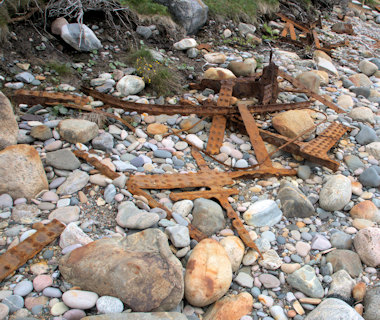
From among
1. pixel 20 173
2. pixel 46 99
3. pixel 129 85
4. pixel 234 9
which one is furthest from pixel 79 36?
pixel 234 9

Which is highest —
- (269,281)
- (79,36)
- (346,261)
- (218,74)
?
(79,36)

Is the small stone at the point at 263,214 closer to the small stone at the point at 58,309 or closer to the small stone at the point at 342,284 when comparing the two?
the small stone at the point at 342,284

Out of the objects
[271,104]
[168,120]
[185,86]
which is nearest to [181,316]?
[168,120]

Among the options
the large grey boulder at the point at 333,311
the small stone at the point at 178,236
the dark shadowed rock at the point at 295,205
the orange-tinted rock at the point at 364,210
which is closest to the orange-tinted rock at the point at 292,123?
the dark shadowed rock at the point at 295,205

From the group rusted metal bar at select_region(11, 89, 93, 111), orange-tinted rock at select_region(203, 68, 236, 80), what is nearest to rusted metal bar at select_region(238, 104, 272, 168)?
orange-tinted rock at select_region(203, 68, 236, 80)

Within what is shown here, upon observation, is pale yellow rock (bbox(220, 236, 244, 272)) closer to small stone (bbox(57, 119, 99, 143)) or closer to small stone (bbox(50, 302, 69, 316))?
small stone (bbox(50, 302, 69, 316))

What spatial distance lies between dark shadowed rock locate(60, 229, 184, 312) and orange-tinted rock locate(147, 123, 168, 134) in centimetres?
209

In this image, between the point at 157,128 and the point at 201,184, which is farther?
the point at 157,128

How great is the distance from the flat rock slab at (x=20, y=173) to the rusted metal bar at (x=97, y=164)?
20.6 inches

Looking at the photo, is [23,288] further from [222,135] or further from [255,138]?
[255,138]

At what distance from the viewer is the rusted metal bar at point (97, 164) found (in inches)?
136

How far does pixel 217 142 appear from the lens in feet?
14.4

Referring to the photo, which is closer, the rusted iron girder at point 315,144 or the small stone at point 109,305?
the small stone at point 109,305

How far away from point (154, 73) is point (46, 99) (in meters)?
1.63
